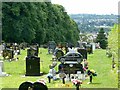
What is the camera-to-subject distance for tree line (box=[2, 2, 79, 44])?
5366cm

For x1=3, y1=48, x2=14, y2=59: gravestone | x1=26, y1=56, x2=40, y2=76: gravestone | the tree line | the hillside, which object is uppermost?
the hillside

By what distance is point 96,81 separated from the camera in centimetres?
1919

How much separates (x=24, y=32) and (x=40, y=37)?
569cm

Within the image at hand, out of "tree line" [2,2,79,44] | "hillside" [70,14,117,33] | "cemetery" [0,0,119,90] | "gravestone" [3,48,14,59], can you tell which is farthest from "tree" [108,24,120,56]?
"hillside" [70,14,117,33]

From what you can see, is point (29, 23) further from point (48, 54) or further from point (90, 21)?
point (90, 21)

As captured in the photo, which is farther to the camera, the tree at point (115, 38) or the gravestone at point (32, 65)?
the gravestone at point (32, 65)

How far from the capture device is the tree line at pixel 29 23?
53656 millimetres

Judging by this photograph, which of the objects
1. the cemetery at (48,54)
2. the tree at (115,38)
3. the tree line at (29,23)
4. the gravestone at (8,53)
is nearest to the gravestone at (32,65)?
the cemetery at (48,54)

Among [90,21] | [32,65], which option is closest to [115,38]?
[32,65]

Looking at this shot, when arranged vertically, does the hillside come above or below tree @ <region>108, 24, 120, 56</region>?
above

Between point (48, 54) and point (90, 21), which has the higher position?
point (90, 21)

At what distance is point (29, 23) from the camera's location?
56.4 m

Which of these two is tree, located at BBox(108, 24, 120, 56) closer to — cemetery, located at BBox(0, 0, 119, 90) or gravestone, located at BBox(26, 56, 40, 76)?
cemetery, located at BBox(0, 0, 119, 90)

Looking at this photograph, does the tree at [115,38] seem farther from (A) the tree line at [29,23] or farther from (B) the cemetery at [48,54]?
(A) the tree line at [29,23]
